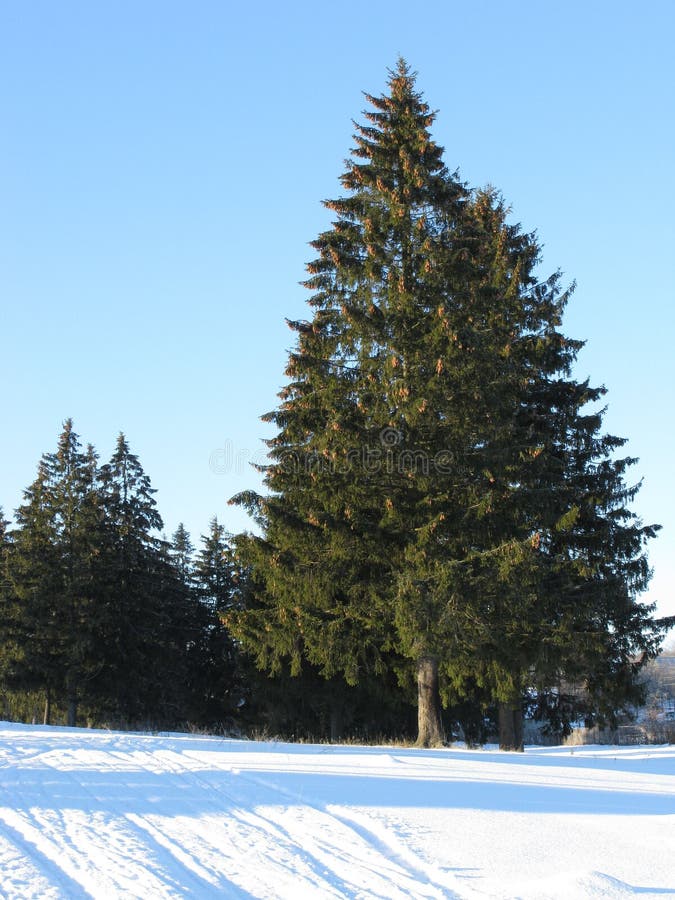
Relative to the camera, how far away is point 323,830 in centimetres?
632

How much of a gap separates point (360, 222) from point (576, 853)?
16.6 meters

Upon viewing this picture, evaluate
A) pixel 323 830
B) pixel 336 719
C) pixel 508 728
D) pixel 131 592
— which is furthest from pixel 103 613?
pixel 323 830

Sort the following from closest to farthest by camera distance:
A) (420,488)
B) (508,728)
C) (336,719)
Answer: (420,488) → (508,728) → (336,719)

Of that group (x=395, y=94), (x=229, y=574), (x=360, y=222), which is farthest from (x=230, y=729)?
(x=395, y=94)

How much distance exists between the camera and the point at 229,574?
4069 centimetres

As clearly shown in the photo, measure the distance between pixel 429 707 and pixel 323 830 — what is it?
1152 cm

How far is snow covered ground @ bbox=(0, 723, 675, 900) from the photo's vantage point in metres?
4.93

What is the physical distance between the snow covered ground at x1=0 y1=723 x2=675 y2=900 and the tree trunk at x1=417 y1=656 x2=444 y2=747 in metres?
6.10

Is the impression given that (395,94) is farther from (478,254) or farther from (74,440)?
(74,440)

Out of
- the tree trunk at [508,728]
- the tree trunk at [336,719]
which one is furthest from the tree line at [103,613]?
the tree trunk at [508,728]

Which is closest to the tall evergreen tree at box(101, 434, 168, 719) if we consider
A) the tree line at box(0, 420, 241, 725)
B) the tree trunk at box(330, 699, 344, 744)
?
the tree line at box(0, 420, 241, 725)

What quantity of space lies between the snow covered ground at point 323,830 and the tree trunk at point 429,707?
6099mm

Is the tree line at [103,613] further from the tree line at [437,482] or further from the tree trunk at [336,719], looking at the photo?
the tree line at [437,482]

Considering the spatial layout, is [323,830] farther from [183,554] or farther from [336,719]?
[183,554]
